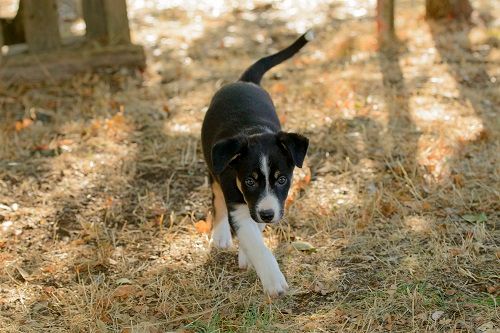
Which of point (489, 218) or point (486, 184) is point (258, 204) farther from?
point (486, 184)

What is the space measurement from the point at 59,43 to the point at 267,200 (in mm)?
4989

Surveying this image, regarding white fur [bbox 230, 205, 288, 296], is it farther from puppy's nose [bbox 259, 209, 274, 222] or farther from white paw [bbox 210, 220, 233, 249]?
white paw [bbox 210, 220, 233, 249]

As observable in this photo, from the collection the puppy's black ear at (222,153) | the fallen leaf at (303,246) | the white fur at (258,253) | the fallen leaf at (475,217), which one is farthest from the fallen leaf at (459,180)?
the puppy's black ear at (222,153)

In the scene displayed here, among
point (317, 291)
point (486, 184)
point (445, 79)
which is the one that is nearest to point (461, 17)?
point (445, 79)

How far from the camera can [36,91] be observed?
320 inches

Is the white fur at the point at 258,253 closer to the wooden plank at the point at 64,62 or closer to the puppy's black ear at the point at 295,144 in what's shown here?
the puppy's black ear at the point at 295,144

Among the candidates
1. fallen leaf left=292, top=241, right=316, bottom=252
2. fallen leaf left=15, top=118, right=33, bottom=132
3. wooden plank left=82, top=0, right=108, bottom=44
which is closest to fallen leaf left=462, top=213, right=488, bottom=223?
fallen leaf left=292, top=241, right=316, bottom=252

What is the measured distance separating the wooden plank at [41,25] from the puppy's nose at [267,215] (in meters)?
4.96

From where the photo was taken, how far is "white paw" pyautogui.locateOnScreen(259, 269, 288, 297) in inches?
175

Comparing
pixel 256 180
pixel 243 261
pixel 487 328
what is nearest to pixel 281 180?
pixel 256 180

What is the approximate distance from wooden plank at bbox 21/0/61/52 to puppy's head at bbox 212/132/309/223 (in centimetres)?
457

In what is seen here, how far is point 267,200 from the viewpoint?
14.0 ft

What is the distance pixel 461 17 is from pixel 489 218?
18.8ft

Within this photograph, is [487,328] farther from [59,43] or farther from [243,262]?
[59,43]
